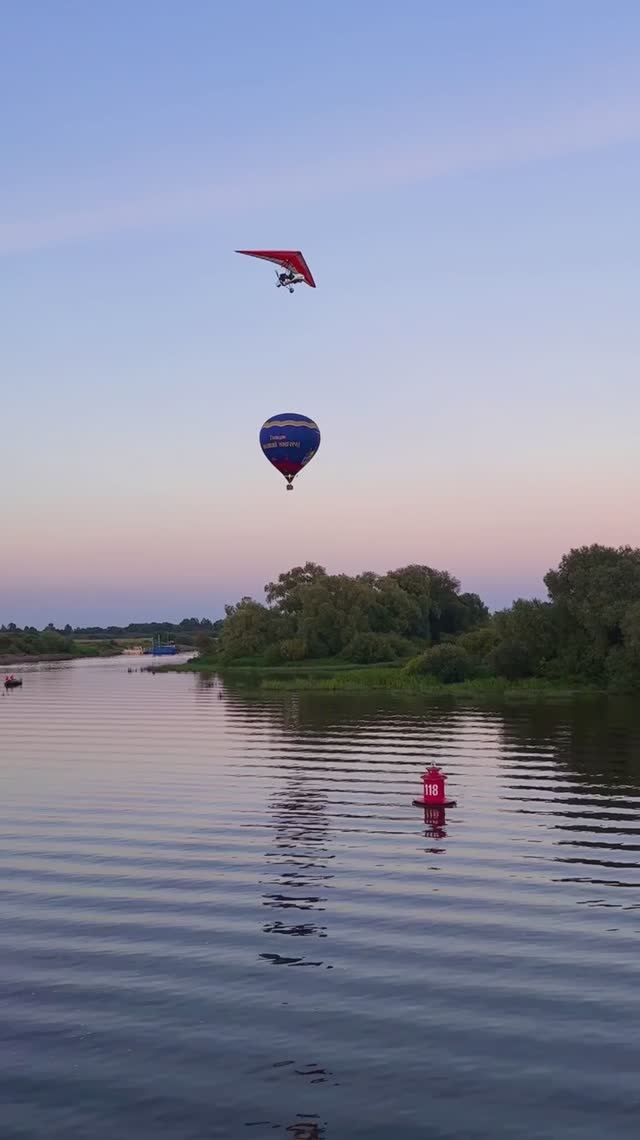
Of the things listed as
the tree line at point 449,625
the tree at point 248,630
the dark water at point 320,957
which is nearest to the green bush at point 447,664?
the tree line at point 449,625

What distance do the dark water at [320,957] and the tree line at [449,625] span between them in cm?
4987

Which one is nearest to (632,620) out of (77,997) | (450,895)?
(450,895)

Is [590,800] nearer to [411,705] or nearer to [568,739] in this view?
[568,739]

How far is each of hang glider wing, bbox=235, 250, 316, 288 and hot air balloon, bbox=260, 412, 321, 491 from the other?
10035 mm

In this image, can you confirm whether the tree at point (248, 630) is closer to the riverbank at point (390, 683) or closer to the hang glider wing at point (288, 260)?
the riverbank at point (390, 683)

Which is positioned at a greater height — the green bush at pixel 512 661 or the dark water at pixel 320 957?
the green bush at pixel 512 661

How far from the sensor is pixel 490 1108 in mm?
14633

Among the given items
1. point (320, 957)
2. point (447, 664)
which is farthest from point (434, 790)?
point (447, 664)

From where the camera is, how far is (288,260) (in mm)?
61562

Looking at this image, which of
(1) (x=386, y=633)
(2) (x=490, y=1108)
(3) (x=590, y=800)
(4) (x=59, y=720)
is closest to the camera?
(2) (x=490, y=1108)

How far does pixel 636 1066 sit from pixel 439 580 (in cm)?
15050

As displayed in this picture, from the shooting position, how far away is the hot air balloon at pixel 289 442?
69.5 meters

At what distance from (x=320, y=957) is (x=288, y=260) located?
4650 cm

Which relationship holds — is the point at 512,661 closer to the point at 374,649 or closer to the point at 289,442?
the point at 374,649
